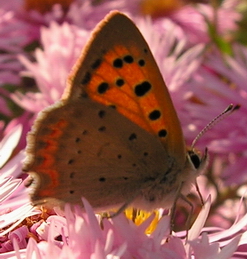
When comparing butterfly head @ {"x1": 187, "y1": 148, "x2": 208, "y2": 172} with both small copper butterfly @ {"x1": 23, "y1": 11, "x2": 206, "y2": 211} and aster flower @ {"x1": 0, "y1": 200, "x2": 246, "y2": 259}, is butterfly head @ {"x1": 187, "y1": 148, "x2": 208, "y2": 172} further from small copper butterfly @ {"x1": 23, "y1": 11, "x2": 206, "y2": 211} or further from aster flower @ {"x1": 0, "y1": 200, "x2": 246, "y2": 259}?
aster flower @ {"x1": 0, "y1": 200, "x2": 246, "y2": 259}

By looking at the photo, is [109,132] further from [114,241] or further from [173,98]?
[173,98]

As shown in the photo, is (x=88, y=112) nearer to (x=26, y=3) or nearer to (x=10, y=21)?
(x=10, y=21)

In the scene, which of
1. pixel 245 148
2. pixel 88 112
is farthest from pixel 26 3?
pixel 88 112

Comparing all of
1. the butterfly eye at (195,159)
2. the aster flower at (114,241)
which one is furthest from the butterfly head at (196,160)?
the aster flower at (114,241)

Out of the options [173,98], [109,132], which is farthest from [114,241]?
[173,98]

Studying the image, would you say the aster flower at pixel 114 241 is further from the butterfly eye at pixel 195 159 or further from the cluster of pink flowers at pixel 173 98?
the butterfly eye at pixel 195 159
